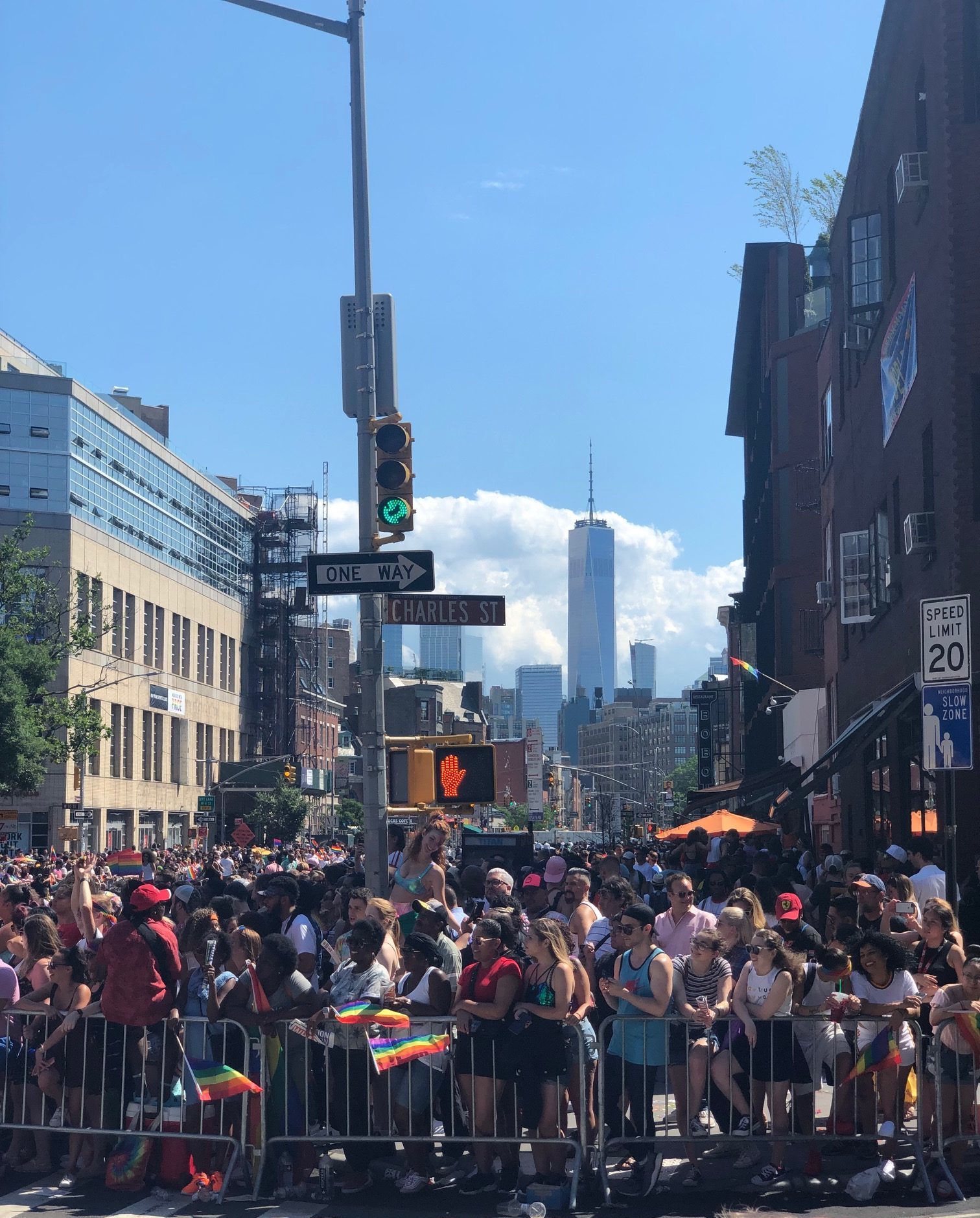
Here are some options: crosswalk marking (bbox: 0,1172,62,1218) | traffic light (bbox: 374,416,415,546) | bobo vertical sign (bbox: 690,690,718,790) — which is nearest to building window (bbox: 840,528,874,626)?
traffic light (bbox: 374,416,415,546)

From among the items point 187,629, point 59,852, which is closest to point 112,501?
point 187,629

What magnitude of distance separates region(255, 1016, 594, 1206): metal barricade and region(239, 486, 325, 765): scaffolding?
3255 inches

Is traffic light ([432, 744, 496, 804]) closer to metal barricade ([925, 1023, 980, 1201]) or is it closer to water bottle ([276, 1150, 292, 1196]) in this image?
water bottle ([276, 1150, 292, 1196])

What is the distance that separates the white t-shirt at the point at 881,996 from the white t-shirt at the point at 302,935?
4047mm

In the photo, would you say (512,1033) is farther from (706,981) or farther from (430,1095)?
(706,981)

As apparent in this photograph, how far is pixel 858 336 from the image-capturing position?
24125mm

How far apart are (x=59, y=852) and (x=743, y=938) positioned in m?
52.2

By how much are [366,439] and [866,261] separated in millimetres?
13379

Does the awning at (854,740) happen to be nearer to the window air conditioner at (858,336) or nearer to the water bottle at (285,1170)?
the window air conditioner at (858,336)

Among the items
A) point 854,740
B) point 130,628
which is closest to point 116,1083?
point 854,740

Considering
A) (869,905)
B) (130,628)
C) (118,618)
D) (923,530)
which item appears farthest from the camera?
(130,628)

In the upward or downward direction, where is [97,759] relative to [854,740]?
upward

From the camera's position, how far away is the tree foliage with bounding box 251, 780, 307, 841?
8125 centimetres

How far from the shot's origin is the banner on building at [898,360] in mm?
18641
